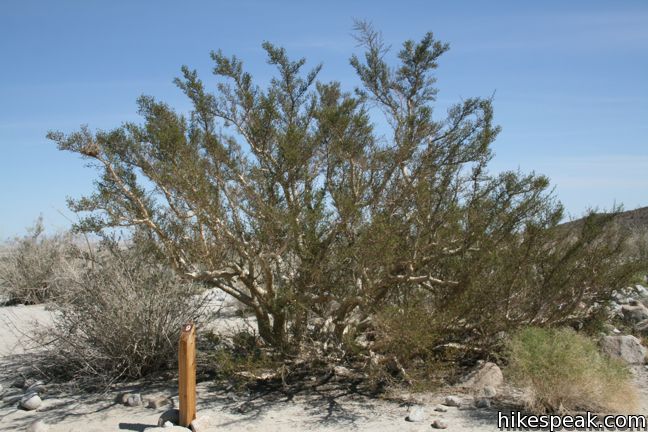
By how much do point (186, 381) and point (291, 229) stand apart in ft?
5.35

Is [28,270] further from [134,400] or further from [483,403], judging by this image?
[483,403]

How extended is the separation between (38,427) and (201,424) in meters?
1.43

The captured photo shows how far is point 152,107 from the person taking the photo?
6.62m

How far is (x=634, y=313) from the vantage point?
31.2 ft

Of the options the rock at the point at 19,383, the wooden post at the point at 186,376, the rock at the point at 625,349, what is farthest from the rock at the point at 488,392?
the rock at the point at 19,383

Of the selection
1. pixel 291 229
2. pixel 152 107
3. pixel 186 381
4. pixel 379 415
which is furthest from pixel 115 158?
pixel 379 415

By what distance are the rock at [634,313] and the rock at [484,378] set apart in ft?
13.8

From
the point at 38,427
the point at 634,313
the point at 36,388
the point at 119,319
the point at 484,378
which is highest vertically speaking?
the point at 119,319

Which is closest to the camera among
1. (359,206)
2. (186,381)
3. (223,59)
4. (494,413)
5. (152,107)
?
(186,381)

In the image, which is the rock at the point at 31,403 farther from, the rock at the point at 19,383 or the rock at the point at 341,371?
the rock at the point at 341,371

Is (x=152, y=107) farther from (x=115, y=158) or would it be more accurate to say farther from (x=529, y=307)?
(x=529, y=307)

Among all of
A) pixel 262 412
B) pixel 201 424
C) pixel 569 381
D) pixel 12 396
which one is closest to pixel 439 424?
pixel 569 381

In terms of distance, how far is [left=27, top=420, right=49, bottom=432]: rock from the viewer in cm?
526

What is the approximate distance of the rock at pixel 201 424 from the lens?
5137mm
